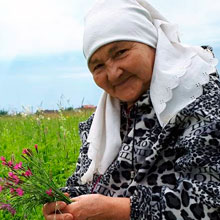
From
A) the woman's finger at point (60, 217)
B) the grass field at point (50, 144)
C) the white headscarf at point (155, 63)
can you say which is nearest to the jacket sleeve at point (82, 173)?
the white headscarf at point (155, 63)

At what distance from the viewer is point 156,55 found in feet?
7.43

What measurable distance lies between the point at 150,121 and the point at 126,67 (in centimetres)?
27

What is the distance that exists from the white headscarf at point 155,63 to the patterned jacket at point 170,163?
0.05 m

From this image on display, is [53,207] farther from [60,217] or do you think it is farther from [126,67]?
[126,67]

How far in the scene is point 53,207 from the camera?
2385mm

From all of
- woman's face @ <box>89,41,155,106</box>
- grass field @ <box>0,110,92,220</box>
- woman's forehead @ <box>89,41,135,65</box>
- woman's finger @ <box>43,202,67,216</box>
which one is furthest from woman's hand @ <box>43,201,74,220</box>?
grass field @ <box>0,110,92,220</box>

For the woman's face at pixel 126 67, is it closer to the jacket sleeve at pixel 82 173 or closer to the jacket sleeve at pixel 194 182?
the jacket sleeve at pixel 194 182

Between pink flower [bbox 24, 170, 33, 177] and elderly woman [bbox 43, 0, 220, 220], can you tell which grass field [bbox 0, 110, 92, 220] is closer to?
pink flower [bbox 24, 170, 33, 177]

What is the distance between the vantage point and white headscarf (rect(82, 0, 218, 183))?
2.22 meters

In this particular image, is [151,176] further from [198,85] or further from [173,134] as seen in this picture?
[198,85]

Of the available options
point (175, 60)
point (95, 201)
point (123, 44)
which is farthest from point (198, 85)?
point (95, 201)

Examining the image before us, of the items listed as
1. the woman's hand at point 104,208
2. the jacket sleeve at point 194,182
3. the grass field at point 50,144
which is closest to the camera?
the jacket sleeve at point 194,182

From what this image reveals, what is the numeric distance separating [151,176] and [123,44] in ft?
1.98

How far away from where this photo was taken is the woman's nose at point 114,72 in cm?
228
